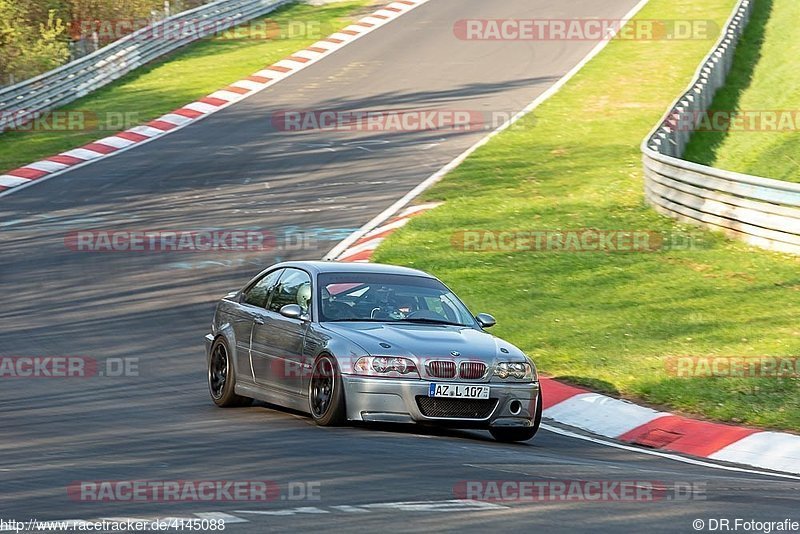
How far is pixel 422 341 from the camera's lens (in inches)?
453

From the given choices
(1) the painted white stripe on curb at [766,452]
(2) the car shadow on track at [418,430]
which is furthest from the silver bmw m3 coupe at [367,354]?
(1) the painted white stripe on curb at [766,452]

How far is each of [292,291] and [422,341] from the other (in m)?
1.71

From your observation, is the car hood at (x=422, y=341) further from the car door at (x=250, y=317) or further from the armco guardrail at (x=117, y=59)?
the armco guardrail at (x=117, y=59)

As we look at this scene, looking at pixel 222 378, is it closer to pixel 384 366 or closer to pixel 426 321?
pixel 426 321

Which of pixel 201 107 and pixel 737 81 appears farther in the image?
pixel 737 81

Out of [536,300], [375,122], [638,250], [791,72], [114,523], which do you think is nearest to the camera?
[114,523]

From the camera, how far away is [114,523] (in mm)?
7480

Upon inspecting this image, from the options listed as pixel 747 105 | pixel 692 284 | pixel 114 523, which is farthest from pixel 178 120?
pixel 114 523

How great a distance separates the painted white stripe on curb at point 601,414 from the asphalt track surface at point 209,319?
0.63m

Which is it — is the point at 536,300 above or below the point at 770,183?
below

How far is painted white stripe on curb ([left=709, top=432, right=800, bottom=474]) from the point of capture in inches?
431

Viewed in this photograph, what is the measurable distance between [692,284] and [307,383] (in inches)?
298

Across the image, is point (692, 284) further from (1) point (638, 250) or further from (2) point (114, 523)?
(2) point (114, 523)

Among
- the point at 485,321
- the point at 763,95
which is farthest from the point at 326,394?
the point at 763,95
